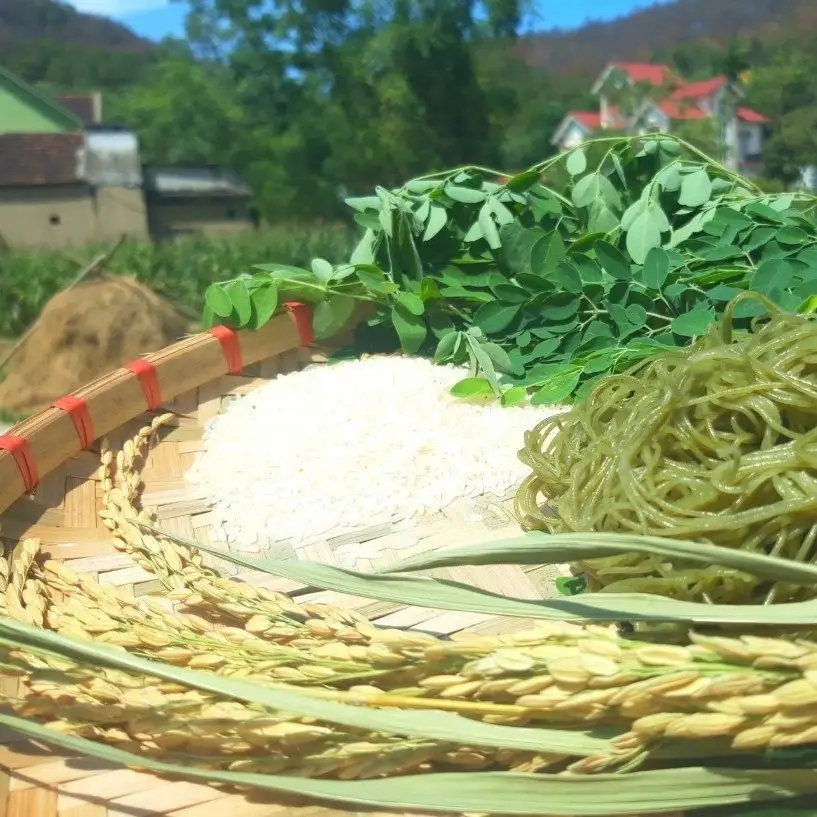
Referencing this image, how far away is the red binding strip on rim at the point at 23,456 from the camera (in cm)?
88

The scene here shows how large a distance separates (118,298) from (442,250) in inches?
38.9

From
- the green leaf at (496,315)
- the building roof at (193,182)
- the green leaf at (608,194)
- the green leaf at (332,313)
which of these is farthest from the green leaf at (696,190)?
the building roof at (193,182)

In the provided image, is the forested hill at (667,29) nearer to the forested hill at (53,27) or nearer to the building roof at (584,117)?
the building roof at (584,117)

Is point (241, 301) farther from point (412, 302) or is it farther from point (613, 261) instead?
point (613, 261)

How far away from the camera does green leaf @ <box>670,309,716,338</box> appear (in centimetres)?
99

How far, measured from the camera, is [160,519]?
2.93 feet

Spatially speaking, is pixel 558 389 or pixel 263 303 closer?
pixel 558 389

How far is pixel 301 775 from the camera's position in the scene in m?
0.48

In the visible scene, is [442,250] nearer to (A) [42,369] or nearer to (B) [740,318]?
(B) [740,318]

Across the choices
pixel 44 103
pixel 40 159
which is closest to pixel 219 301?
pixel 40 159

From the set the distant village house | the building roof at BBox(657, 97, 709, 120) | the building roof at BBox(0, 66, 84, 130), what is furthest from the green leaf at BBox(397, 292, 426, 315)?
the building roof at BBox(0, 66, 84, 130)

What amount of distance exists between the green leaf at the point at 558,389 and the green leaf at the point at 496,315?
6.6 inches

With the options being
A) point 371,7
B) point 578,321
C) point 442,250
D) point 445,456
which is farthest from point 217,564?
point 371,7

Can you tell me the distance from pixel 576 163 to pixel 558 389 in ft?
1.77
